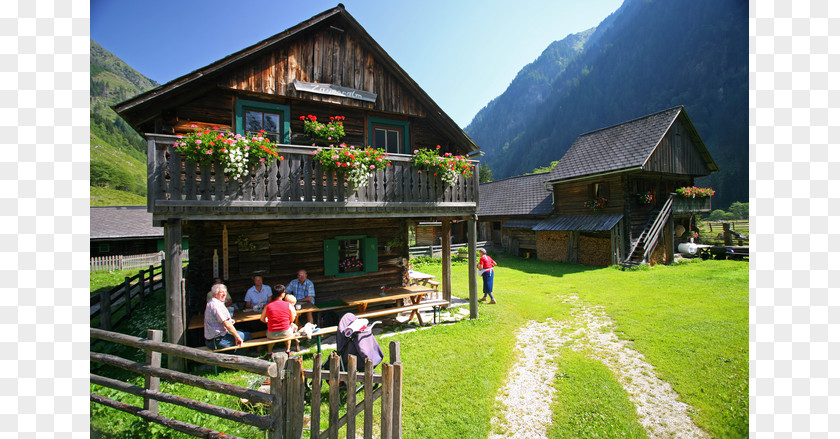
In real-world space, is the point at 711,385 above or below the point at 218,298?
below

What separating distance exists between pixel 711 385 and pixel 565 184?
19.5m

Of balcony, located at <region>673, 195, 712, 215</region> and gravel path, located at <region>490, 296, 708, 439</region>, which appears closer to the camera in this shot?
gravel path, located at <region>490, 296, 708, 439</region>

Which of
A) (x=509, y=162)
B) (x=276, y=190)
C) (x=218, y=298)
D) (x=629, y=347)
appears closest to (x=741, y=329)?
(x=629, y=347)

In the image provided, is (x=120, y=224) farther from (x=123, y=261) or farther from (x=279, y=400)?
(x=279, y=400)

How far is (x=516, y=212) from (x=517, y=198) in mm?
2572

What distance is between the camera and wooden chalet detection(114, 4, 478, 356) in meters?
6.88

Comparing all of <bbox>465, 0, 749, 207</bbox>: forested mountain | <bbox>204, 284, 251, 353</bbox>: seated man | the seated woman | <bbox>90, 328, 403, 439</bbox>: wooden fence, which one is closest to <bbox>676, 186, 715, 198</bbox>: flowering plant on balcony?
<bbox>465, 0, 749, 207</bbox>: forested mountain

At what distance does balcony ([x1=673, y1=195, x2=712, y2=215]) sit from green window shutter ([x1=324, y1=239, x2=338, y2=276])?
21301mm

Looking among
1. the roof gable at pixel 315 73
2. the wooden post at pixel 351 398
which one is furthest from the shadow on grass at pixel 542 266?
the wooden post at pixel 351 398

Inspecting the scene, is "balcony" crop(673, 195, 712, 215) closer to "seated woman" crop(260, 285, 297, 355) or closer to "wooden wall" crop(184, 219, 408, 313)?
"wooden wall" crop(184, 219, 408, 313)

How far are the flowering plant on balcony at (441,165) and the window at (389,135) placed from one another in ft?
6.49

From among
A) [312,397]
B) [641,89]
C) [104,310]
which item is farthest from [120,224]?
[641,89]

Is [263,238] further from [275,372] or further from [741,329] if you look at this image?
[741,329]

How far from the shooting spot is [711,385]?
599 cm
